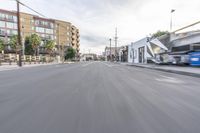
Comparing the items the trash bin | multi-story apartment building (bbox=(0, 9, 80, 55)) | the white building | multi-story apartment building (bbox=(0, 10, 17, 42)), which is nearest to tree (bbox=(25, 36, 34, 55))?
multi-story apartment building (bbox=(0, 9, 80, 55))

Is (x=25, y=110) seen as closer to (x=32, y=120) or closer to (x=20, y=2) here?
(x=32, y=120)

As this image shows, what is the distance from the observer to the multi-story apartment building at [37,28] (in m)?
72.4

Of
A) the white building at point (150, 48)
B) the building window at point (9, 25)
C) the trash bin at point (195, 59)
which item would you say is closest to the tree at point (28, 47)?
the building window at point (9, 25)

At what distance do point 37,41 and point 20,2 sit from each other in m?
37.9

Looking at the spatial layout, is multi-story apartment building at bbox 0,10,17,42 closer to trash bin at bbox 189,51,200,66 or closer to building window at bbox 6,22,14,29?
building window at bbox 6,22,14,29

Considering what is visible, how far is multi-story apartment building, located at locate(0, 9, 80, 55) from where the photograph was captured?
72.4m

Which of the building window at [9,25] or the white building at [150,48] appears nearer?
the white building at [150,48]

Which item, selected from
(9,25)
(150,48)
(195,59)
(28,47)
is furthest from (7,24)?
(195,59)

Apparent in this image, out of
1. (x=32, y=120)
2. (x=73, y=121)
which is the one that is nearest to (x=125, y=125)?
(x=73, y=121)

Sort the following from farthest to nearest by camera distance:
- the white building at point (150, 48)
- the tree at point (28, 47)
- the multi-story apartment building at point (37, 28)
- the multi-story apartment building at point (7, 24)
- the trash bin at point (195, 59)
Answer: the multi-story apartment building at point (37, 28)
the multi-story apartment building at point (7, 24)
the tree at point (28, 47)
the white building at point (150, 48)
the trash bin at point (195, 59)

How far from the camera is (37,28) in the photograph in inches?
3236

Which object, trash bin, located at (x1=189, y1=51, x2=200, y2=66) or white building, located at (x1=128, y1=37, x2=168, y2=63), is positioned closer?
trash bin, located at (x1=189, y1=51, x2=200, y2=66)

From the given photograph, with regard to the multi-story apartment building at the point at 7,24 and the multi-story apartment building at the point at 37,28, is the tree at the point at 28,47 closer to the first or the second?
the multi-story apartment building at the point at 37,28

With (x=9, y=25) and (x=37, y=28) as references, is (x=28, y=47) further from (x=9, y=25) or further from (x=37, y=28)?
(x=37, y=28)
